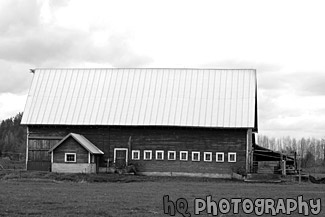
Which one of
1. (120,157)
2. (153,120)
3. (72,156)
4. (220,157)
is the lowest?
(120,157)

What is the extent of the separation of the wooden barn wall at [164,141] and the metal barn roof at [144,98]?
931mm

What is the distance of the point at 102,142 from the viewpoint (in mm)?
55781

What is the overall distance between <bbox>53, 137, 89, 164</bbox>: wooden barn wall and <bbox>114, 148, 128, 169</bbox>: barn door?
11.8ft

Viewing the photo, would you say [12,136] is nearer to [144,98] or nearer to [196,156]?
[144,98]

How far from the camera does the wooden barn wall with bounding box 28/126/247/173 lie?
53469 mm

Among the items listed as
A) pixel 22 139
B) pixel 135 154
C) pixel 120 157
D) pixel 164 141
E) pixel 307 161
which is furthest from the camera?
pixel 22 139

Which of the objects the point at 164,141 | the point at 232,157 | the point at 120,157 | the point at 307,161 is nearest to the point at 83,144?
the point at 120,157

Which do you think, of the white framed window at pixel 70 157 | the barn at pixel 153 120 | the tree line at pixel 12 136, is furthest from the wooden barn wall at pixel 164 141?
the tree line at pixel 12 136

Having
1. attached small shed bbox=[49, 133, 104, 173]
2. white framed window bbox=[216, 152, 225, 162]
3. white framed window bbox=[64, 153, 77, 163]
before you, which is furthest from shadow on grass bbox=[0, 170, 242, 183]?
white framed window bbox=[216, 152, 225, 162]

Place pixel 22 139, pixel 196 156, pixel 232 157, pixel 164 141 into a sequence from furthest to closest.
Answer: pixel 22 139, pixel 164 141, pixel 196 156, pixel 232 157

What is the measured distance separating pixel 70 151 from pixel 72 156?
484 millimetres

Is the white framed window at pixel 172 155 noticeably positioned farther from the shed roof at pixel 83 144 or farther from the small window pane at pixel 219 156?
the shed roof at pixel 83 144

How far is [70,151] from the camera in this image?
53000 millimetres

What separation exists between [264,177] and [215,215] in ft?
93.7
